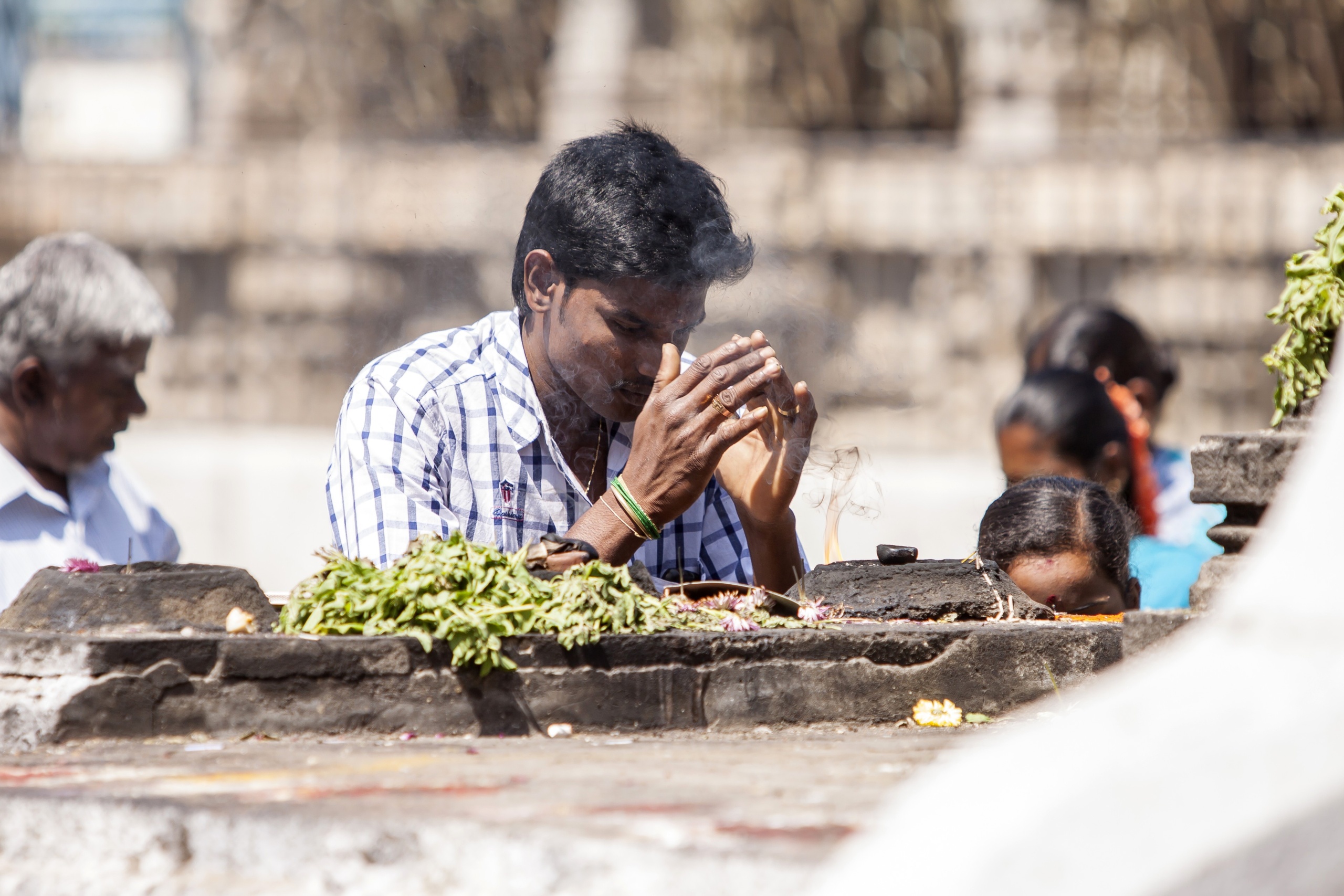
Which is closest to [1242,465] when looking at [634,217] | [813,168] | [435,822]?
[634,217]

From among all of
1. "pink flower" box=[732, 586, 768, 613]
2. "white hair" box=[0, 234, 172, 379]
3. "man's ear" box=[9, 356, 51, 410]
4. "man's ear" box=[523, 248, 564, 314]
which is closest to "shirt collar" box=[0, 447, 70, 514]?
"man's ear" box=[9, 356, 51, 410]

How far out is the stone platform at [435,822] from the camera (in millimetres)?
1919

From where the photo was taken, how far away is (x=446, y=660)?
3049mm

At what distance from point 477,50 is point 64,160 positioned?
2.82 m

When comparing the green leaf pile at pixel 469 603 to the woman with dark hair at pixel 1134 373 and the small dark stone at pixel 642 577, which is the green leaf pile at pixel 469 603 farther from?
the woman with dark hair at pixel 1134 373

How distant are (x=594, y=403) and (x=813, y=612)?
82cm

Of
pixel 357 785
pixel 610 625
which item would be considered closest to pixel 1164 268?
pixel 610 625

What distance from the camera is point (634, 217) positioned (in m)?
3.60

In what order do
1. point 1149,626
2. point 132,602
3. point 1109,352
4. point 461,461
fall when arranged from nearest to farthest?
point 1149,626
point 132,602
point 461,461
point 1109,352

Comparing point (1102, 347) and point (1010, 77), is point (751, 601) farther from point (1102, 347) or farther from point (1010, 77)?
point (1010, 77)

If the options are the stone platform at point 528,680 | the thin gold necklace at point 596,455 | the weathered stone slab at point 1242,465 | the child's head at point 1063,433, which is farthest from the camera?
the child's head at point 1063,433

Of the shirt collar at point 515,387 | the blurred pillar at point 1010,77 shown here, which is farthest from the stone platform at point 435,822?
the blurred pillar at point 1010,77

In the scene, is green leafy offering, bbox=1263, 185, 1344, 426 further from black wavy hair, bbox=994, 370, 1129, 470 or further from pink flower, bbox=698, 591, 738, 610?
black wavy hair, bbox=994, 370, 1129, 470

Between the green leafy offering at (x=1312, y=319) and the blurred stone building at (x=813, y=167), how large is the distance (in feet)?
12.6
